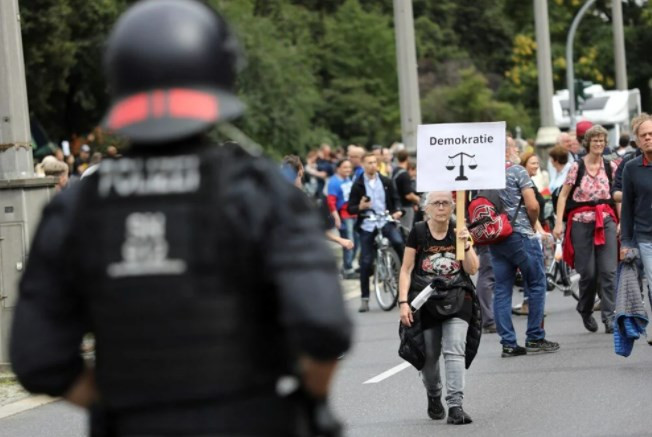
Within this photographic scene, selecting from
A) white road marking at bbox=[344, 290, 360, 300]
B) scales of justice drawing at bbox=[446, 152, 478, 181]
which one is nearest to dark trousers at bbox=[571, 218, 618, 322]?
scales of justice drawing at bbox=[446, 152, 478, 181]

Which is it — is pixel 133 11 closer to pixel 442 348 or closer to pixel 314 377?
pixel 314 377

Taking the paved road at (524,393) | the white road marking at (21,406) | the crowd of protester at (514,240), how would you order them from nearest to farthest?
the paved road at (524,393) < the crowd of protester at (514,240) < the white road marking at (21,406)

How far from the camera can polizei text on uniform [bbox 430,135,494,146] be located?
12.5 meters

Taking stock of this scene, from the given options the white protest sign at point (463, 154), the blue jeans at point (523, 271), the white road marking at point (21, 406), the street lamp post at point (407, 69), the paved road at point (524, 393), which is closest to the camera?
the paved road at point (524, 393)

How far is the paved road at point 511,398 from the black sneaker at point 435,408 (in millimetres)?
78

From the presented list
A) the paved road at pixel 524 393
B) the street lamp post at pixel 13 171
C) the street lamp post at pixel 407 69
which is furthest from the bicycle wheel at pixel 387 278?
the street lamp post at pixel 407 69

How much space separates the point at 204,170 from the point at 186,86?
0.18m

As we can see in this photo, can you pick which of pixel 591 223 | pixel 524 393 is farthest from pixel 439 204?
pixel 591 223

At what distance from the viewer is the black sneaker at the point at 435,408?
1021 cm

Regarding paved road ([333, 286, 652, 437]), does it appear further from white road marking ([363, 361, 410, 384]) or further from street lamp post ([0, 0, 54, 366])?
street lamp post ([0, 0, 54, 366])

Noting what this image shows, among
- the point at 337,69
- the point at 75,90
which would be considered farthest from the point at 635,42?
the point at 75,90

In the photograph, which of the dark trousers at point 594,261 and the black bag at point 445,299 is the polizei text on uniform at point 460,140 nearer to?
the dark trousers at point 594,261

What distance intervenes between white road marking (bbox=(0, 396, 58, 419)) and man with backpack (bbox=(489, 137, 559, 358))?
12.3 feet

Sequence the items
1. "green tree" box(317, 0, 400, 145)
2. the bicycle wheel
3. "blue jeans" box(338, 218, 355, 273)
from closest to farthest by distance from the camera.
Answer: the bicycle wheel → "blue jeans" box(338, 218, 355, 273) → "green tree" box(317, 0, 400, 145)
